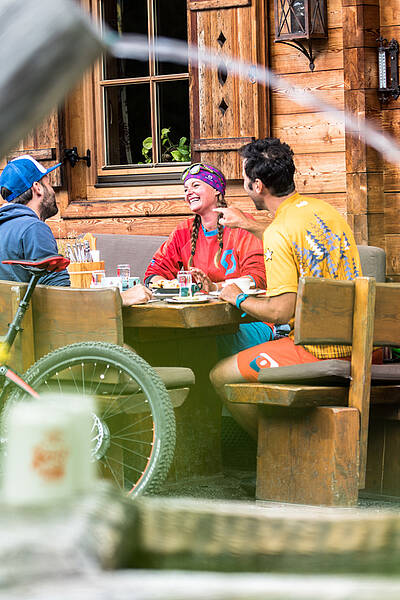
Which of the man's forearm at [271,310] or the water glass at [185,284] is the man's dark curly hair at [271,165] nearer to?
the water glass at [185,284]

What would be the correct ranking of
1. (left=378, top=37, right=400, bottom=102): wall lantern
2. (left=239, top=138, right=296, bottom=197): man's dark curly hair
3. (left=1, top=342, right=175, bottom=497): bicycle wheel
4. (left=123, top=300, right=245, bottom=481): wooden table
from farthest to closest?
1. (left=378, top=37, right=400, bottom=102): wall lantern
2. (left=123, top=300, right=245, bottom=481): wooden table
3. (left=239, top=138, right=296, bottom=197): man's dark curly hair
4. (left=1, top=342, right=175, bottom=497): bicycle wheel

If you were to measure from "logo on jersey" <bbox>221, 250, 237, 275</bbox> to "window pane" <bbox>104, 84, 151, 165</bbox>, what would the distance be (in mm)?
2071

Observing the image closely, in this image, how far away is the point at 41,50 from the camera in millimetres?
472

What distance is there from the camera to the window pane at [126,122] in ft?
21.4

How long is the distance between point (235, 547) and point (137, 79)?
6.20 m

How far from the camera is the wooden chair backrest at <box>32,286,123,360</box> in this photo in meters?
3.39

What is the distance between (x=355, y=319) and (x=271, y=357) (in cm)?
43

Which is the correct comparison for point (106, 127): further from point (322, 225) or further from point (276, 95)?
point (322, 225)

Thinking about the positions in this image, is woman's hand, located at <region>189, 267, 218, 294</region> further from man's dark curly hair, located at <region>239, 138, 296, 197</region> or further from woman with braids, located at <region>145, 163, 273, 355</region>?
man's dark curly hair, located at <region>239, 138, 296, 197</region>

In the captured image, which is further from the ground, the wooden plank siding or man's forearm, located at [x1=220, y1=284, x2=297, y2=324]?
the wooden plank siding

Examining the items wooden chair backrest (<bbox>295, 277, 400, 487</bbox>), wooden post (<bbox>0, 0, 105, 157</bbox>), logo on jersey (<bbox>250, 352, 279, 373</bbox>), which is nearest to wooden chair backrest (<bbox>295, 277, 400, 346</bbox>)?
wooden chair backrest (<bbox>295, 277, 400, 487</bbox>)

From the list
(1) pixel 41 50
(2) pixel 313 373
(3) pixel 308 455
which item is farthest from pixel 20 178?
(1) pixel 41 50

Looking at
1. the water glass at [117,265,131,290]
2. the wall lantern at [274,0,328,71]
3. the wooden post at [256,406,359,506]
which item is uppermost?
the wall lantern at [274,0,328,71]

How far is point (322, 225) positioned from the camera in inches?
144
